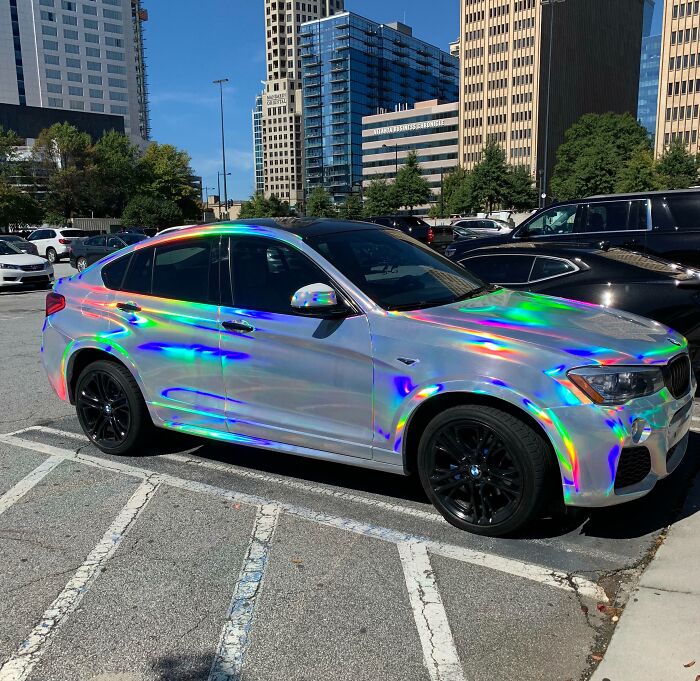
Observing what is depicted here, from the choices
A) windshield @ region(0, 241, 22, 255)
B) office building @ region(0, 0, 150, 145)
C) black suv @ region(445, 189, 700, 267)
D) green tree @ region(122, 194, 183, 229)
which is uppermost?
office building @ region(0, 0, 150, 145)

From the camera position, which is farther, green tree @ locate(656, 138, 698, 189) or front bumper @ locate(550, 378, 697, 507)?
green tree @ locate(656, 138, 698, 189)

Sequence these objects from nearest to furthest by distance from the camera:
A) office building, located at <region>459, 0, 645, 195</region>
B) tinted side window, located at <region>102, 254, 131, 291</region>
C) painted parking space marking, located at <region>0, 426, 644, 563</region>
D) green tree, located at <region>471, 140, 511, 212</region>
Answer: painted parking space marking, located at <region>0, 426, 644, 563</region>, tinted side window, located at <region>102, 254, 131, 291</region>, green tree, located at <region>471, 140, 511, 212</region>, office building, located at <region>459, 0, 645, 195</region>

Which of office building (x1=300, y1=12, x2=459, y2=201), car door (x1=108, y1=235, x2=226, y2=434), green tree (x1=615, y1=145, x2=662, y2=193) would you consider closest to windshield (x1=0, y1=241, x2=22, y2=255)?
car door (x1=108, y1=235, x2=226, y2=434)

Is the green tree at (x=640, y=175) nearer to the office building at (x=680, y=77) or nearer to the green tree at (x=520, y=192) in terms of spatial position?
the green tree at (x=520, y=192)

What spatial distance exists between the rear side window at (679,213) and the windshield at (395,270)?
4329 mm

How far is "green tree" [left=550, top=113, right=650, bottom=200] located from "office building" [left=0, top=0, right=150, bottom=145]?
87369 mm

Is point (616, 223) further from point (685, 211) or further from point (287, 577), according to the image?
point (287, 577)

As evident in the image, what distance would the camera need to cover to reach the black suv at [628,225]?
297 inches

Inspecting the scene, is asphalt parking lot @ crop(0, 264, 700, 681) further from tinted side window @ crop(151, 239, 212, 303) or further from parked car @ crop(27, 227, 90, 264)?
parked car @ crop(27, 227, 90, 264)

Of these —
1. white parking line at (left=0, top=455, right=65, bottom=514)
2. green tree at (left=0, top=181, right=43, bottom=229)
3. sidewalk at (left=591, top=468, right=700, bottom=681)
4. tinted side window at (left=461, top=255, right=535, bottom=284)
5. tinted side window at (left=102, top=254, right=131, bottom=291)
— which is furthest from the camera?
green tree at (left=0, top=181, right=43, bottom=229)

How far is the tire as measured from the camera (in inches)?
190

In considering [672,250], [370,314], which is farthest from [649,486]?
[672,250]

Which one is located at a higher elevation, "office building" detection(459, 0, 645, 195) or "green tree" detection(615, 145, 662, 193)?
"office building" detection(459, 0, 645, 195)

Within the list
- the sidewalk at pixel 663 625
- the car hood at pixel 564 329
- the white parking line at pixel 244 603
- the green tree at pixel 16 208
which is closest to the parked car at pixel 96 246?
the white parking line at pixel 244 603
